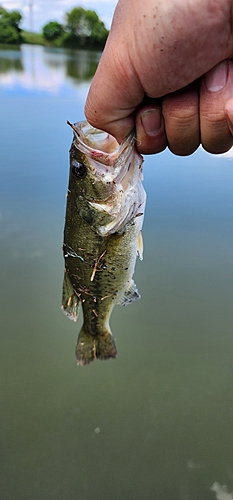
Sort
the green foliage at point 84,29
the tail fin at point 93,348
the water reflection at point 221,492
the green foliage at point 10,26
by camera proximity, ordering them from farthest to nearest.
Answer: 1. the green foliage at point 10,26
2. the green foliage at point 84,29
3. the water reflection at point 221,492
4. the tail fin at point 93,348

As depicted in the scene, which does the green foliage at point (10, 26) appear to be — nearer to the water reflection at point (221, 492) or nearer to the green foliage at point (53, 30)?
the green foliage at point (53, 30)

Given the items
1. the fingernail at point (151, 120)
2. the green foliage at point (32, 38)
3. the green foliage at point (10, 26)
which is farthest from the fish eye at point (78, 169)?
the green foliage at point (32, 38)

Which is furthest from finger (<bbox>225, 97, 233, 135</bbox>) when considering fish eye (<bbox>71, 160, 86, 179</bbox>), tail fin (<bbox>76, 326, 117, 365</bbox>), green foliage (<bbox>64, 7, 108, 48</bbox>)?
green foliage (<bbox>64, 7, 108, 48</bbox>)

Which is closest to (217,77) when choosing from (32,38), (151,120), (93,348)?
(151,120)

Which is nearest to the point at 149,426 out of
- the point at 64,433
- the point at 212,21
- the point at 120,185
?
the point at 64,433

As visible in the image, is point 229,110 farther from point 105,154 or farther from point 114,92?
point 105,154

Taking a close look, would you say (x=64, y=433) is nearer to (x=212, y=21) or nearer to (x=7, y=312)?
(x=7, y=312)
